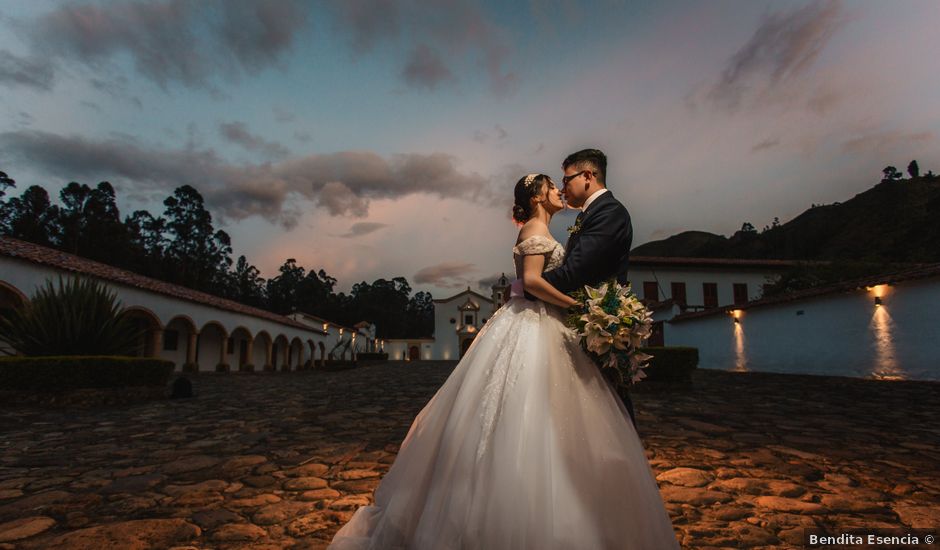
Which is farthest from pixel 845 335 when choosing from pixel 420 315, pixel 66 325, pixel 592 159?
pixel 420 315

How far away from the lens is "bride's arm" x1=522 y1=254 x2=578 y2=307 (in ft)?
7.18

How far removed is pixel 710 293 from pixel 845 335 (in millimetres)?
19266

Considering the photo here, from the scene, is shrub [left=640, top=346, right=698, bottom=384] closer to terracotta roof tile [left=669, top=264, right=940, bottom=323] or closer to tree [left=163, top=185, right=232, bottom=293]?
terracotta roof tile [left=669, top=264, right=940, bottom=323]

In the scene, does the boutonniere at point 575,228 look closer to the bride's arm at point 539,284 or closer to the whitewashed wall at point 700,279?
the bride's arm at point 539,284

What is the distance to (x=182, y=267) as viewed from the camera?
47.8 m

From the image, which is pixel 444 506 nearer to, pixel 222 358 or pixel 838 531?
pixel 838 531

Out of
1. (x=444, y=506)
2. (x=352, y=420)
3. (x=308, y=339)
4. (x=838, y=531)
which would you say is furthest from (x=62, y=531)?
(x=308, y=339)

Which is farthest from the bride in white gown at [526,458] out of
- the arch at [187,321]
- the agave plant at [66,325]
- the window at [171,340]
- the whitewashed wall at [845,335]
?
the window at [171,340]

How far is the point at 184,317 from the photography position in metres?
20.1

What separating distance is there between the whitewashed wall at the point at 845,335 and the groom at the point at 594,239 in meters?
14.4

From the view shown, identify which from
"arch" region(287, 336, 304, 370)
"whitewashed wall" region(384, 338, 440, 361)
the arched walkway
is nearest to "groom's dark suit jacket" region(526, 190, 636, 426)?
the arched walkway

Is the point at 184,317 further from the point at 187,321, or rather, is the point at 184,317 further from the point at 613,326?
the point at 613,326

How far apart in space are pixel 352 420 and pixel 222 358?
67.8 feet

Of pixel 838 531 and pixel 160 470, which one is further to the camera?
pixel 160 470
